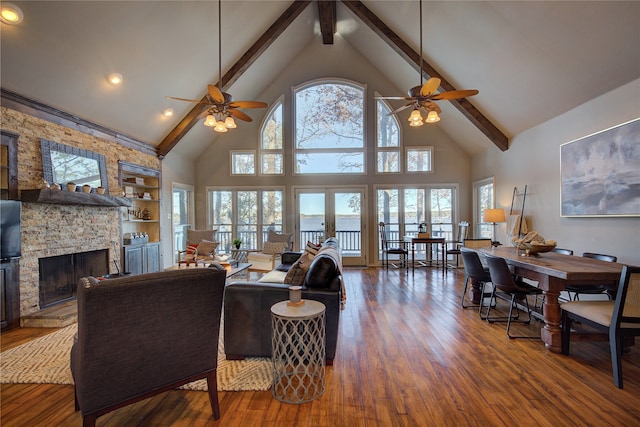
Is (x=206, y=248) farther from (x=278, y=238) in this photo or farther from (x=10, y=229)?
(x=10, y=229)

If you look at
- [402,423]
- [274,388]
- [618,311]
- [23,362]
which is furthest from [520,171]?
[23,362]

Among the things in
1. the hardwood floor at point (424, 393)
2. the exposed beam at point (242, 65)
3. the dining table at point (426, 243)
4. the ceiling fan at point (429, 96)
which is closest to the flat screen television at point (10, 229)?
the hardwood floor at point (424, 393)

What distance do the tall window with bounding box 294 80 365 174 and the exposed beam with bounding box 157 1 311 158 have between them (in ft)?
6.55

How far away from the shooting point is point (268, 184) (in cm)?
727

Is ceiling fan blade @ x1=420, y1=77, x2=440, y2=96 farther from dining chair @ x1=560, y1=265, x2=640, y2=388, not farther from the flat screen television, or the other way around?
Result: the flat screen television

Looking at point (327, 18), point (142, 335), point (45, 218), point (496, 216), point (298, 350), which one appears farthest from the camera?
point (327, 18)

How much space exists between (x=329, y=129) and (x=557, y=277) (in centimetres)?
571

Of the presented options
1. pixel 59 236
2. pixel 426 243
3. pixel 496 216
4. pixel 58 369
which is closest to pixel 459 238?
pixel 426 243

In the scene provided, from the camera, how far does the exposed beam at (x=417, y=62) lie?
492 centimetres

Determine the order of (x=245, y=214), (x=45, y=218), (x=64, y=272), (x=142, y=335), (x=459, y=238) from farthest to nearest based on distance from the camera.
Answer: (x=245, y=214), (x=459, y=238), (x=64, y=272), (x=45, y=218), (x=142, y=335)

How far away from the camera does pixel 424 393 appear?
2.05 m

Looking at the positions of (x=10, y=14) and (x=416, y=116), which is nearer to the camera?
(x=10, y=14)

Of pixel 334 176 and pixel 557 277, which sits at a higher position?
pixel 334 176

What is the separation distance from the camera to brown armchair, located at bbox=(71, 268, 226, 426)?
1379mm
